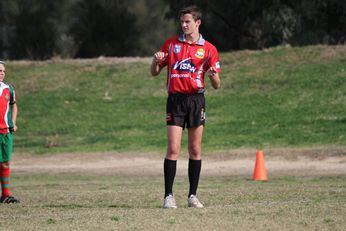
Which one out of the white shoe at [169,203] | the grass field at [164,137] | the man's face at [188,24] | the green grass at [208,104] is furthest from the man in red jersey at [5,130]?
the green grass at [208,104]

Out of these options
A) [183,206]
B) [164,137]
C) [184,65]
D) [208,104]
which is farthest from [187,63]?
[208,104]

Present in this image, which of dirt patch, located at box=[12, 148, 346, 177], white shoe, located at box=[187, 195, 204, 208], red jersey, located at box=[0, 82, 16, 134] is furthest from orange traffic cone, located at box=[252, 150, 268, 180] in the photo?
white shoe, located at box=[187, 195, 204, 208]

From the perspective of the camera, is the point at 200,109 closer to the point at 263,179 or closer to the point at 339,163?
the point at 263,179

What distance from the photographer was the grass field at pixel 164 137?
11438 mm

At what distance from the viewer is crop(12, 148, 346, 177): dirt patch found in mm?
23703

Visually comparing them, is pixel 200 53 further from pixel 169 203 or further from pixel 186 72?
pixel 169 203

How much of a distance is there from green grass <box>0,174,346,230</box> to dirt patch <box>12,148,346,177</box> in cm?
327

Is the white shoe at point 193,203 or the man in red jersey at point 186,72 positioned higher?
the man in red jersey at point 186,72

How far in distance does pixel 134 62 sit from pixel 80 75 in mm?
2117

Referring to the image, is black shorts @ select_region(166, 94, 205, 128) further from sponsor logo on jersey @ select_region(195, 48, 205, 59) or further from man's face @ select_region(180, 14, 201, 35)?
man's face @ select_region(180, 14, 201, 35)

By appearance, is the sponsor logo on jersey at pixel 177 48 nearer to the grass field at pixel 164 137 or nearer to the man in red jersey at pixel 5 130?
the grass field at pixel 164 137

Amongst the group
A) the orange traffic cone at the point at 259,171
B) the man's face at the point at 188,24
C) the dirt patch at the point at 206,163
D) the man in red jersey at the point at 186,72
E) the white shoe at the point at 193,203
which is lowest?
the dirt patch at the point at 206,163

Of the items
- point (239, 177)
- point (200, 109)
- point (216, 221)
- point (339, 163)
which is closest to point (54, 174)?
point (239, 177)

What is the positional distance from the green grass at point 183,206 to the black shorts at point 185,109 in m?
1.06
